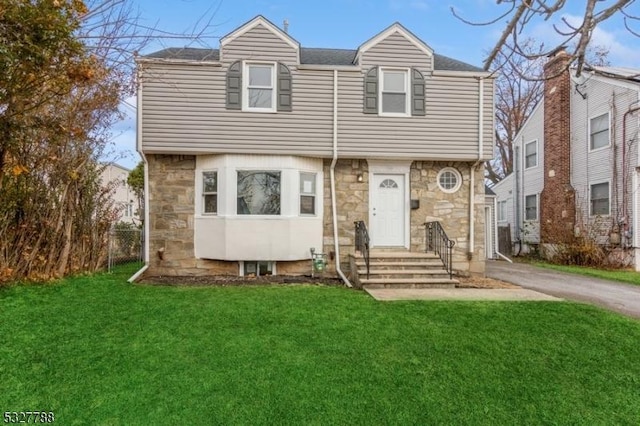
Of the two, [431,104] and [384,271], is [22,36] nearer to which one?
[384,271]

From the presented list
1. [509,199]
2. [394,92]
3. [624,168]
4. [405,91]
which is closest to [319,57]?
[394,92]

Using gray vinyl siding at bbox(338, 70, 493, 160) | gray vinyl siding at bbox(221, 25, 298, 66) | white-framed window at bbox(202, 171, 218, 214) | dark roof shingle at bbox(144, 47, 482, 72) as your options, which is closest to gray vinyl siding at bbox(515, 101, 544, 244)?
dark roof shingle at bbox(144, 47, 482, 72)

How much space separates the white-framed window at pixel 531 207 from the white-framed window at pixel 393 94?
9.76 metres

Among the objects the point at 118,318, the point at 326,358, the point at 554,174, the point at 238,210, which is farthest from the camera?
the point at 554,174

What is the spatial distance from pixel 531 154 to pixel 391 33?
1043 cm

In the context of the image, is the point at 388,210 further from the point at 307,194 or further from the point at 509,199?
the point at 509,199

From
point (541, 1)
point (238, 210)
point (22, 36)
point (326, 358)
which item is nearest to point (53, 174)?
point (238, 210)

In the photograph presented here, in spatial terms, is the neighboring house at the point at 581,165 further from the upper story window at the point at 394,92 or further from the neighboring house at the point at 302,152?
the upper story window at the point at 394,92

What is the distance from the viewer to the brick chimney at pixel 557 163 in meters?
13.9

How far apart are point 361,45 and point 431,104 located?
7.18 ft

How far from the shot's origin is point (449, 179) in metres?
9.64

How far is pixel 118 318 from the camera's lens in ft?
17.3

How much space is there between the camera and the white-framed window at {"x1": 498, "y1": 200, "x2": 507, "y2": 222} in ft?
61.0

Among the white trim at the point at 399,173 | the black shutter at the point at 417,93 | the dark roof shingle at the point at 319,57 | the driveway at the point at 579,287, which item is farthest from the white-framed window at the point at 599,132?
the white trim at the point at 399,173
